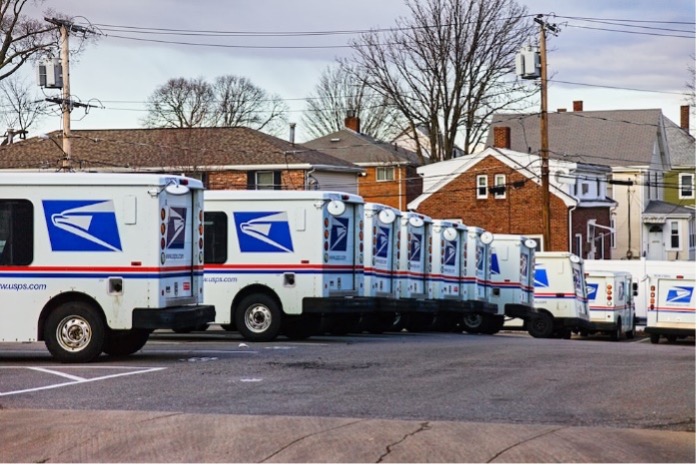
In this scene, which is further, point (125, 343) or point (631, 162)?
point (631, 162)

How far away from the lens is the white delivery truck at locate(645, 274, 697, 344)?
3903cm

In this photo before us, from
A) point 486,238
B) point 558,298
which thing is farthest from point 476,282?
point 558,298

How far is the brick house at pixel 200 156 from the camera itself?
57.7m

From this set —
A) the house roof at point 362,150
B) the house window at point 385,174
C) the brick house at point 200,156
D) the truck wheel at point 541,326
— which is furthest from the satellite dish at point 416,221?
the house window at point 385,174

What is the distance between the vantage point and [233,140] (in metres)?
60.2

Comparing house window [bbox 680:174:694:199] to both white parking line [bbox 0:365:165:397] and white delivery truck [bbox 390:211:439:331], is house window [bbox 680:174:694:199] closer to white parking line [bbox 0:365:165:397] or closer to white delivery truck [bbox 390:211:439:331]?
white delivery truck [bbox 390:211:439:331]

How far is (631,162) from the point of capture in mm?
75125

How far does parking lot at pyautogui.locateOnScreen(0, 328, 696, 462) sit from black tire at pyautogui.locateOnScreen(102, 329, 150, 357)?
30 cm

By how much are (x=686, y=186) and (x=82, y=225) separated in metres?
66.9

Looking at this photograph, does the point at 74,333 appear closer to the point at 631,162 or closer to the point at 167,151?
the point at 167,151

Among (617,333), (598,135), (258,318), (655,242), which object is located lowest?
(617,333)

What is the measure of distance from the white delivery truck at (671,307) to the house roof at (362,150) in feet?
114

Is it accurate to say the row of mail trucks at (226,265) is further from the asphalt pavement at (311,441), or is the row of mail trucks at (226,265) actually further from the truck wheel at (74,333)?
Answer: the asphalt pavement at (311,441)

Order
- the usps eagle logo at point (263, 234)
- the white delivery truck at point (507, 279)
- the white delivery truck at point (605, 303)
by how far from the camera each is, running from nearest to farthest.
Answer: the usps eagle logo at point (263, 234), the white delivery truck at point (507, 279), the white delivery truck at point (605, 303)
